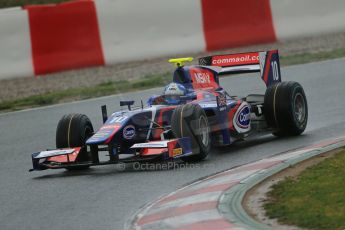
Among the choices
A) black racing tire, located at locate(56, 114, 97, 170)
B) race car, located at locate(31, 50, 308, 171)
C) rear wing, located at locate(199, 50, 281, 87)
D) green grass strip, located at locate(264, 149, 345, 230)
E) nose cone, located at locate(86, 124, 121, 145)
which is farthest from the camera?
rear wing, located at locate(199, 50, 281, 87)

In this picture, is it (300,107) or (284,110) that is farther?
(300,107)

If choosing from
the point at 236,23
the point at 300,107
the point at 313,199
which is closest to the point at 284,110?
the point at 300,107

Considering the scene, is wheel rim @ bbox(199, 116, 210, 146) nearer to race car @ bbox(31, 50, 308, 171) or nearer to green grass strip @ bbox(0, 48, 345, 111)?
race car @ bbox(31, 50, 308, 171)

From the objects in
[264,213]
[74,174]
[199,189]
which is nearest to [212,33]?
[74,174]

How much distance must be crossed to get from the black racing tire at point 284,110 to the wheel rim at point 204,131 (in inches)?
48.5

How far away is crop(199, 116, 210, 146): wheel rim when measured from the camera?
10.6 meters

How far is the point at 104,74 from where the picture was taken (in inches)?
742

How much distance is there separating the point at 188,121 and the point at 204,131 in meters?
0.39

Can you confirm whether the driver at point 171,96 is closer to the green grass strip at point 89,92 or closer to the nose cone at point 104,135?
the nose cone at point 104,135

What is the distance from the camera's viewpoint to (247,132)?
11547mm

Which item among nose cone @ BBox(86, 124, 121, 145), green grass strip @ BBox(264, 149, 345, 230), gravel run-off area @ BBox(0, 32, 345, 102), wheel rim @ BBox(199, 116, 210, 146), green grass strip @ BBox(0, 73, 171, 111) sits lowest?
green grass strip @ BBox(264, 149, 345, 230)

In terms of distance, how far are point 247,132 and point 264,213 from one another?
4.33 m

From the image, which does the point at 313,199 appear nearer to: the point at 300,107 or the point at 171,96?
the point at 171,96

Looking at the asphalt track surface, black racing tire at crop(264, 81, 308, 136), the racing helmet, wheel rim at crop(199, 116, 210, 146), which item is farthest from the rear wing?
wheel rim at crop(199, 116, 210, 146)
